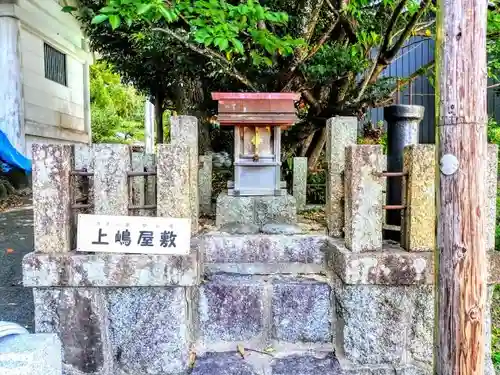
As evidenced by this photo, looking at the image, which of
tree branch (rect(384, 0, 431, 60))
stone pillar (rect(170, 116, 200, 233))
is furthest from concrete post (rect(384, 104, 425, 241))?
tree branch (rect(384, 0, 431, 60))

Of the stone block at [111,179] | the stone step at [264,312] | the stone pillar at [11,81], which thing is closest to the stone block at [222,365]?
the stone step at [264,312]

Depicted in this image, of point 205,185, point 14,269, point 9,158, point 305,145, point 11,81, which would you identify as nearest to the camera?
point 14,269

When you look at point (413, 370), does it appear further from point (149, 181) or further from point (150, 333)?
point (149, 181)

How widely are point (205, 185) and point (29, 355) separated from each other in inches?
107

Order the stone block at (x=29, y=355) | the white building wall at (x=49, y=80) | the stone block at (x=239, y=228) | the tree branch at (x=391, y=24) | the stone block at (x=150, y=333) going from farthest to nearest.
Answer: the white building wall at (x=49, y=80), the tree branch at (x=391, y=24), the stone block at (x=239, y=228), the stone block at (x=150, y=333), the stone block at (x=29, y=355)

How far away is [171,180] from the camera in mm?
2633

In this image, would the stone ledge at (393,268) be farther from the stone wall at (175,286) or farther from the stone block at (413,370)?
the stone block at (413,370)

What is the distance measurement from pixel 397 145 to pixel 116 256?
2.20 m

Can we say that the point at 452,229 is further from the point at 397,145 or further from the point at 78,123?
the point at 78,123

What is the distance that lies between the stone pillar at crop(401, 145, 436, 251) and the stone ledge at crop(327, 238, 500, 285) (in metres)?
0.10

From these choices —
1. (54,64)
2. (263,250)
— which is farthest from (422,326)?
(54,64)

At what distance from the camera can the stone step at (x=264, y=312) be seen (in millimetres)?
2867

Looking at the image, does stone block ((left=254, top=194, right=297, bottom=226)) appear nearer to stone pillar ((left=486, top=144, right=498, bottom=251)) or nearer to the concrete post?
the concrete post

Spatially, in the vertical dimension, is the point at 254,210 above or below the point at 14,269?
above
